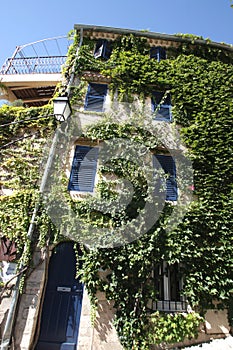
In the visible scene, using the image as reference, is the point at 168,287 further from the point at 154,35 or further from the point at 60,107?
the point at 154,35

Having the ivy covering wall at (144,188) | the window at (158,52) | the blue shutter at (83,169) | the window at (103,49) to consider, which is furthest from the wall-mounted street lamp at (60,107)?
the window at (158,52)

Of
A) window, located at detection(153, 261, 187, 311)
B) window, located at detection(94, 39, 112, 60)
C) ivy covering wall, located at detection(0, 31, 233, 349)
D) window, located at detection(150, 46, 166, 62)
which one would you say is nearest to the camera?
ivy covering wall, located at detection(0, 31, 233, 349)

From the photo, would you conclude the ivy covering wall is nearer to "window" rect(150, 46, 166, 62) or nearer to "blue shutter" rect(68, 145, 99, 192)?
"window" rect(150, 46, 166, 62)

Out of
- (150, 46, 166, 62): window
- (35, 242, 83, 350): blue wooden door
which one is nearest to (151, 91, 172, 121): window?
(150, 46, 166, 62): window

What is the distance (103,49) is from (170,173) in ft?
20.9

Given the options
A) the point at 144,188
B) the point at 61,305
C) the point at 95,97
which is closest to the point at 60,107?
the point at 144,188

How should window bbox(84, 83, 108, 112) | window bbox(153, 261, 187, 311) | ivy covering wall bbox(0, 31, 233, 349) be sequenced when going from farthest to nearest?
1. window bbox(84, 83, 108, 112)
2. window bbox(153, 261, 187, 311)
3. ivy covering wall bbox(0, 31, 233, 349)

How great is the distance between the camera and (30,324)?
18.6ft

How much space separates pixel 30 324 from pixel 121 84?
8459 mm

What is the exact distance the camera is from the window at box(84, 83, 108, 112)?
29.6ft

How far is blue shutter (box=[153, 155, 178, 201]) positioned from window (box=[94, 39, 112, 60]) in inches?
212

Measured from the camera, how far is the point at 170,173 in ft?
26.6

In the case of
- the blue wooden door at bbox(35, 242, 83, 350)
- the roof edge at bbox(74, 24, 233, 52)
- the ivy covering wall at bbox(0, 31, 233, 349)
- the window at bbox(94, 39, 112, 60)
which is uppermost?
Result: the roof edge at bbox(74, 24, 233, 52)

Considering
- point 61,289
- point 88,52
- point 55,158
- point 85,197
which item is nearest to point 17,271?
point 61,289
